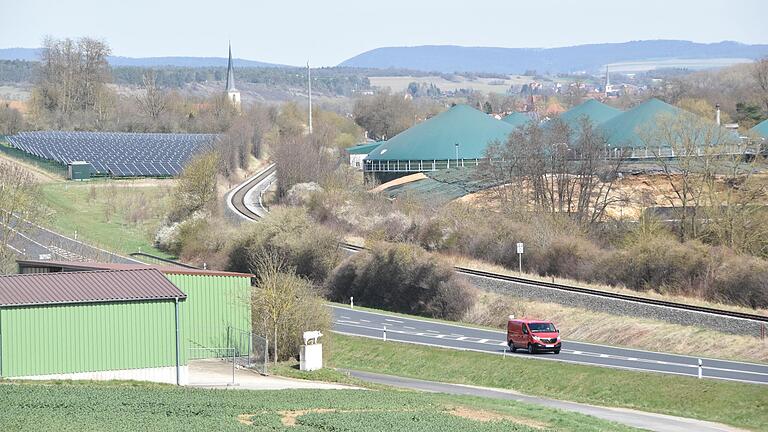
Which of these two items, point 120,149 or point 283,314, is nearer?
point 283,314

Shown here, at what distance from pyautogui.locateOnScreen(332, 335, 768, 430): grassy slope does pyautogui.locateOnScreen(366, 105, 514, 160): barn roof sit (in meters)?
60.0

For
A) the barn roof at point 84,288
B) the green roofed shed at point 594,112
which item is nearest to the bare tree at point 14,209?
the barn roof at point 84,288

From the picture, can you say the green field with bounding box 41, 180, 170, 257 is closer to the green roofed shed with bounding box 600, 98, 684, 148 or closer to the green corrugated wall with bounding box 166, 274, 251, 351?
the green roofed shed with bounding box 600, 98, 684, 148

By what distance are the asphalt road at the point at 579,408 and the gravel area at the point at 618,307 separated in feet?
37.8

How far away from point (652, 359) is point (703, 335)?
14.9ft

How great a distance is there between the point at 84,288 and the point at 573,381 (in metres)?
14.2

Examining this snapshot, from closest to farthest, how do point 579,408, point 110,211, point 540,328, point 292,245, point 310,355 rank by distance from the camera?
point 579,408
point 310,355
point 540,328
point 292,245
point 110,211

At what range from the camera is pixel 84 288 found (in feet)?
107

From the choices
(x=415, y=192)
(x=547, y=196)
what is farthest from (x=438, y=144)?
(x=547, y=196)

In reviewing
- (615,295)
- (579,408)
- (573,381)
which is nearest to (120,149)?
(615,295)

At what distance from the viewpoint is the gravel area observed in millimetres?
43875

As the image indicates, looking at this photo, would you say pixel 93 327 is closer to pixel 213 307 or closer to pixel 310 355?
pixel 213 307

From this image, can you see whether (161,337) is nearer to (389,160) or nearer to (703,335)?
(703,335)

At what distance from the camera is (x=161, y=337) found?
108ft
